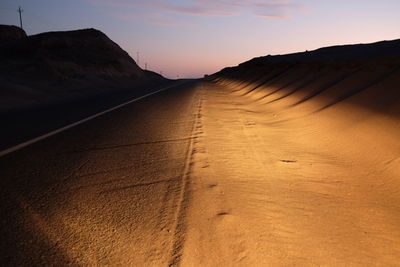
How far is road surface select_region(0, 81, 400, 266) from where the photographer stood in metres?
2.10

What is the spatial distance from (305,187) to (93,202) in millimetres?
2534

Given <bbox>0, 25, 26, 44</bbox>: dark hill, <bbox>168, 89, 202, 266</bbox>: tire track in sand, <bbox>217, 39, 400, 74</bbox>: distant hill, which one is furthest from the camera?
<bbox>0, 25, 26, 44</bbox>: dark hill

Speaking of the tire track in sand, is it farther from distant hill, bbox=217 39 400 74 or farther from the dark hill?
the dark hill

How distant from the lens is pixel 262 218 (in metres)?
2.64

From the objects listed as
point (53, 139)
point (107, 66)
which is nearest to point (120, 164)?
point (53, 139)

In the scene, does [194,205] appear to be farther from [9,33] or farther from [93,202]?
[9,33]

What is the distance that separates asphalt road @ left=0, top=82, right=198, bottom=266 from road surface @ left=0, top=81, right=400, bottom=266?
0.5 inches

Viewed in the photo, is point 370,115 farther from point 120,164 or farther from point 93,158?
point 93,158

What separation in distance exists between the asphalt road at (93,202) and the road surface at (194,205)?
0.01m

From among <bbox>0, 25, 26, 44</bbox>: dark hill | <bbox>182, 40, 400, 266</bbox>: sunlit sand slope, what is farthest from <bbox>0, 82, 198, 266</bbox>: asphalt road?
<bbox>0, 25, 26, 44</bbox>: dark hill

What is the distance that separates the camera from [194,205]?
2836 mm

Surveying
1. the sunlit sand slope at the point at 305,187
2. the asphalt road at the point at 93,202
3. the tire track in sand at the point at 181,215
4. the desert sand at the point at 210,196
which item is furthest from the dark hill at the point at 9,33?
the tire track in sand at the point at 181,215

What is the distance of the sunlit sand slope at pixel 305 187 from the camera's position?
2.17m

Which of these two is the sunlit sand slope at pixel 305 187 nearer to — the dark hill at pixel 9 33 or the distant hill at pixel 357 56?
the distant hill at pixel 357 56
